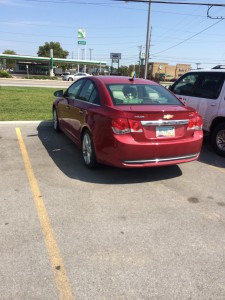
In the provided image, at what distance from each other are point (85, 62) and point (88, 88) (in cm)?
7761

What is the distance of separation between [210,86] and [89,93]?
2877 mm

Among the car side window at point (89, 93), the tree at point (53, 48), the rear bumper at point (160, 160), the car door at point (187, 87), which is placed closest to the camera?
the rear bumper at point (160, 160)

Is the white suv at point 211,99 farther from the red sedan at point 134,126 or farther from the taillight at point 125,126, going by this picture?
the taillight at point 125,126

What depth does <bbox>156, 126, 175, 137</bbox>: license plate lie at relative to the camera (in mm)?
4363

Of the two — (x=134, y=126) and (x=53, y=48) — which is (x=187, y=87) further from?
(x=53, y=48)

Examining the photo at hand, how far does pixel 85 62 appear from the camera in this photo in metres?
79.6

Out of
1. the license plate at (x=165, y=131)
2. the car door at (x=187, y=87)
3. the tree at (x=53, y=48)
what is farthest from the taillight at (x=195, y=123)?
the tree at (x=53, y=48)

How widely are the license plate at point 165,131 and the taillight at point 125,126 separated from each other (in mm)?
316

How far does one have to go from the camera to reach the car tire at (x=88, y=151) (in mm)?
4879

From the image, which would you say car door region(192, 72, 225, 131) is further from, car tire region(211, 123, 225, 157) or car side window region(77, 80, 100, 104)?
car side window region(77, 80, 100, 104)

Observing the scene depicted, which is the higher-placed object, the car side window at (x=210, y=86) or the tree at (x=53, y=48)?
the tree at (x=53, y=48)

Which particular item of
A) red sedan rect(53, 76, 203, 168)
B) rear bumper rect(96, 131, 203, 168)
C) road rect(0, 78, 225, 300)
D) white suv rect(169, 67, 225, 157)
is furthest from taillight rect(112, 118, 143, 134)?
white suv rect(169, 67, 225, 157)

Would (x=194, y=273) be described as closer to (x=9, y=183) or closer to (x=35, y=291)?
(x=35, y=291)

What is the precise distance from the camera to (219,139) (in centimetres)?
637
